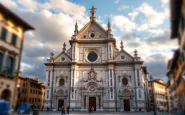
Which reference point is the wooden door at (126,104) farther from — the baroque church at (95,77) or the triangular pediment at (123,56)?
the triangular pediment at (123,56)

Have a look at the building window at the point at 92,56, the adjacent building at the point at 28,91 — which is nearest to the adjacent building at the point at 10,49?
the building window at the point at 92,56

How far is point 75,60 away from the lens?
44.4 m

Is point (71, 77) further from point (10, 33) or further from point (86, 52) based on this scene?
point (10, 33)

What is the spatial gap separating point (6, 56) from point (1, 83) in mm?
2832

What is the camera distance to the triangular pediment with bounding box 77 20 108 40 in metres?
46.8

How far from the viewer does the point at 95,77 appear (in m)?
43.5

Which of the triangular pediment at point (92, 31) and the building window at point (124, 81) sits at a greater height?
the triangular pediment at point (92, 31)

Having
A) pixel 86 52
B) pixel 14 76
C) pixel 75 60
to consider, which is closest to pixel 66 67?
pixel 75 60

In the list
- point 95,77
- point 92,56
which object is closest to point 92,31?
point 92,56

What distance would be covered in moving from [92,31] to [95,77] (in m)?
12.4

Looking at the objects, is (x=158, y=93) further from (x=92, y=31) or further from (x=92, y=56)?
(x=92, y=31)

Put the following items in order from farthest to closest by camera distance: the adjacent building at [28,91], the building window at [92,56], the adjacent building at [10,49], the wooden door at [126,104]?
the adjacent building at [28,91] → the building window at [92,56] → the wooden door at [126,104] → the adjacent building at [10,49]

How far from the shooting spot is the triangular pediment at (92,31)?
46.8 meters

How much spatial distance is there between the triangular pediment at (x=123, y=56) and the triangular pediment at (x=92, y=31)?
608 cm
